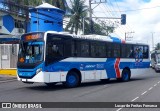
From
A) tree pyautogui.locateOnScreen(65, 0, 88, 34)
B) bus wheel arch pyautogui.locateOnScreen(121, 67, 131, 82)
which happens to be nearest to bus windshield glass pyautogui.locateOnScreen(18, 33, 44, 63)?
bus wheel arch pyautogui.locateOnScreen(121, 67, 131, 82)

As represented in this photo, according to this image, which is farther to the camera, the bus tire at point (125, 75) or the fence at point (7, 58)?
the fence at point (7, 58)

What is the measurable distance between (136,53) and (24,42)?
10430 millimetres

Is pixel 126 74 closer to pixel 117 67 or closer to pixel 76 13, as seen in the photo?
pixel 117 67

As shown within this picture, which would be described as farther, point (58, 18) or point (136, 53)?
point (58, 18)

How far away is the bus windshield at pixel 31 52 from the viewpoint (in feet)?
57.8

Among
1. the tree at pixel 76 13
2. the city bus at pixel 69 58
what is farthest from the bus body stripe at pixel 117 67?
the tree at pixel 76 13

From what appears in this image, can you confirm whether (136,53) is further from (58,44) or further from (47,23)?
(47,23)

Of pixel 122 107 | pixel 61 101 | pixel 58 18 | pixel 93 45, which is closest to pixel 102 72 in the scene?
pixel 93 45

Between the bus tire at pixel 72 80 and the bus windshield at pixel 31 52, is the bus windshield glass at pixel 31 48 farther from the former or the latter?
the bus tire at pixel 72 80

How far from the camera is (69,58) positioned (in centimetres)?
1911

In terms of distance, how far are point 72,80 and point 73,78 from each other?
162 mm

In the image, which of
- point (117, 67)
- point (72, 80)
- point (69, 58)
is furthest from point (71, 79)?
point (117, 67)

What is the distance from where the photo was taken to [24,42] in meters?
18.7

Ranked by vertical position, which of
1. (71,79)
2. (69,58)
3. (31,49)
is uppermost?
(31,49)
